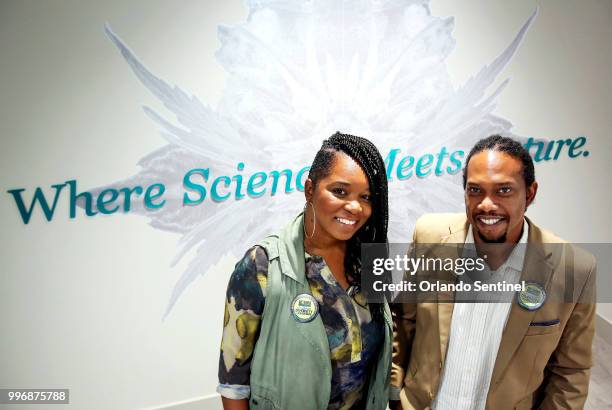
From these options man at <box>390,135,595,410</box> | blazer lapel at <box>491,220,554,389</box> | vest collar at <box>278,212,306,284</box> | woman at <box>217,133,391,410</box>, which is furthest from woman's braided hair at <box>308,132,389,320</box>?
blazer lapel at <box>491,220,554,389</box>

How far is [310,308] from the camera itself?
1.40 meters

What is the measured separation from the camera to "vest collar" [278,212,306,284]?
4.62 ft

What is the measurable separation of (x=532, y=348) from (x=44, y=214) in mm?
2431

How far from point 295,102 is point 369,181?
4.97 ft

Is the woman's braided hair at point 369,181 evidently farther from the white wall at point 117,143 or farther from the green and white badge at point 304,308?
the white wall at point 117,143

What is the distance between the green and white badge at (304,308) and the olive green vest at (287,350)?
0.01 metres

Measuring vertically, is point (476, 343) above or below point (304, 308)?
below

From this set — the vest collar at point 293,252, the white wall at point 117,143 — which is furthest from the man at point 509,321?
the white wall at point 117,143

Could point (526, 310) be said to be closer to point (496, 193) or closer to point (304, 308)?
point (496, 193)

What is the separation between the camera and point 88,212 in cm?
255

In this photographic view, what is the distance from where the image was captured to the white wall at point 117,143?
2367 mm

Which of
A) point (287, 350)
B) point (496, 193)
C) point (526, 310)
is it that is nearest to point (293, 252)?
point (287, 350)

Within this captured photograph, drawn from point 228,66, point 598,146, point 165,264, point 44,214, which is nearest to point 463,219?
point 228,66

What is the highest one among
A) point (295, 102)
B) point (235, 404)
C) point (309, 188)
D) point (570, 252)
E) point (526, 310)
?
point (295, 102)
